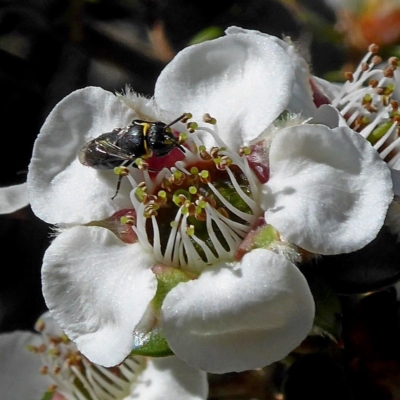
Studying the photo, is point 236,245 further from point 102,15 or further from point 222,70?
point 102,15

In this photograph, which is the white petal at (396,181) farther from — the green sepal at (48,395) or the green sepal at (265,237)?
the green sepal at (48,395)

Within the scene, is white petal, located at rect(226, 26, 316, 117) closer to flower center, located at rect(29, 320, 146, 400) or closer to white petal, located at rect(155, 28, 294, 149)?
white petal, located at rect(155, 28, 294, 149)

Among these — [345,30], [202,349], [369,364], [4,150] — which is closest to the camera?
[202,349]

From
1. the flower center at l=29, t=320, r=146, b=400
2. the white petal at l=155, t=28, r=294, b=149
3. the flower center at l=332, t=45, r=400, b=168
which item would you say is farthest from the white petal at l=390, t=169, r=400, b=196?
the flower center at l=29, t=320, r=146, b=400

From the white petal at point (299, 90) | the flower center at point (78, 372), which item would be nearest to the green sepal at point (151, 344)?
the flower center at point (78, 372)

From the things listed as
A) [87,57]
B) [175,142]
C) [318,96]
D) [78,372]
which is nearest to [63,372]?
[78,372]

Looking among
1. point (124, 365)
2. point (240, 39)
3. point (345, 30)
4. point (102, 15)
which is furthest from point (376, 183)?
point (102, 15)
